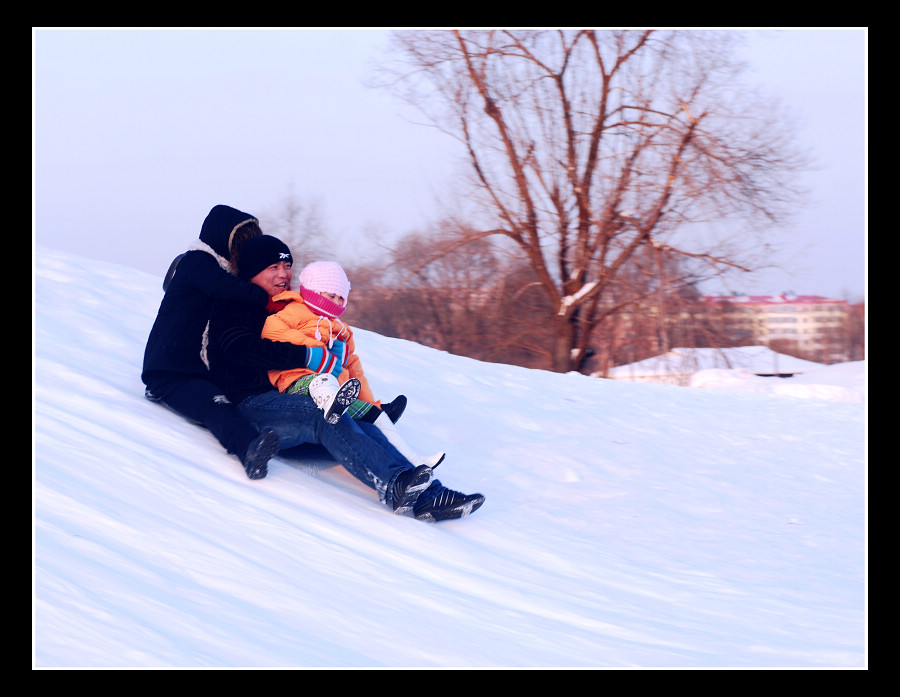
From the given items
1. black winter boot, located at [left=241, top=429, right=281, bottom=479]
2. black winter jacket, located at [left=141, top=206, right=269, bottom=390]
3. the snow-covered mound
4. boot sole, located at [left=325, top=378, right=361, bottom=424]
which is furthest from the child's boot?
the snow-covered mound

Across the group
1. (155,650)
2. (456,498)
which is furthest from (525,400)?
(155,650)

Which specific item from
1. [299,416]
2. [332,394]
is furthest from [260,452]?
[332,394]

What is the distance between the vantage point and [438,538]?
3701 mm

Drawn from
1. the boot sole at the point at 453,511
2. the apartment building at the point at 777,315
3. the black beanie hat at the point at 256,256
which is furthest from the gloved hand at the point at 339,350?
the apartment building at the point at 777,315

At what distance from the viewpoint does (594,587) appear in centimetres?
356

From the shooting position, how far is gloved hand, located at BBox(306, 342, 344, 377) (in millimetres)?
3873

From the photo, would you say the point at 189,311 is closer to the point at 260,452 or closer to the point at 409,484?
the point at 260,452

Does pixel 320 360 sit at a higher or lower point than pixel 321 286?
lower

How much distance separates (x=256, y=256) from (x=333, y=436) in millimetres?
911

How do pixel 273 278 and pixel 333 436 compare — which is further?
pixel 273 278

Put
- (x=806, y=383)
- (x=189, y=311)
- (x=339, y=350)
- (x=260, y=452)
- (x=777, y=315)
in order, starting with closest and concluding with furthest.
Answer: (x=260, y=452)
(x=189, y=311)
(x=339, y=350)
(x=806, y=383)
(x=777, y=315)

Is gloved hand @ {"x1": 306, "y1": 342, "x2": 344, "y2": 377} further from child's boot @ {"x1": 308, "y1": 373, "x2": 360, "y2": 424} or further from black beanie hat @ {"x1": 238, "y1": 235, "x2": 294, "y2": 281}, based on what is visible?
black beanie hat @ {"x1": 238, "y1": 235, "x2": 294, "y2": 281}

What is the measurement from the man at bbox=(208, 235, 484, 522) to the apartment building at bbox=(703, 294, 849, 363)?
10313 mm

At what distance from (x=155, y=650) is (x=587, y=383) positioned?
555 centimetres
